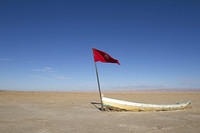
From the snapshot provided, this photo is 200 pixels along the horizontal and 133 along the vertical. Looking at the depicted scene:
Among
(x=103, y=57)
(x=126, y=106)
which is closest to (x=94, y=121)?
(x=126, y=106)

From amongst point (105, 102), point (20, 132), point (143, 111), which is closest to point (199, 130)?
point (143, 111)

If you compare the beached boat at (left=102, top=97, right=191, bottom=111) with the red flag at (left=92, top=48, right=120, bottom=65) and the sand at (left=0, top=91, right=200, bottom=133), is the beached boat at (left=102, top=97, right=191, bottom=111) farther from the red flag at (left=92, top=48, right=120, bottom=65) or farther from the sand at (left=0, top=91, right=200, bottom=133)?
the red flag at (left=92, top=48, right=120, bottom=65)

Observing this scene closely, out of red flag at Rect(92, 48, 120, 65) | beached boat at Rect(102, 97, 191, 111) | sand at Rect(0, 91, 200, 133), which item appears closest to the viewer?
sand at Rect(0, 91, 200, 133)

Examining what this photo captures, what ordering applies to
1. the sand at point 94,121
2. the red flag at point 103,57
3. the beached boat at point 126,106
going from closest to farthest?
1. the sand at point 94,121
2. the beached boat at point 126,106
3. the red flag at point 103,57

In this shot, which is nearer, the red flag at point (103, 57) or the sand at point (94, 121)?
the sand at point (94, 121)

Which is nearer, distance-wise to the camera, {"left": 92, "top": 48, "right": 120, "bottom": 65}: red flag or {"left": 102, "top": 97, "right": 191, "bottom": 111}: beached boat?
{"left": 102, "top": 97, "right": 191, "bottom": 111}: beached boat

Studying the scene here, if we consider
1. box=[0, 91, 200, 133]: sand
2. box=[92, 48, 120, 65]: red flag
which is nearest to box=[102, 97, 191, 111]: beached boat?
box=[0, 91, 200, 133]: sand

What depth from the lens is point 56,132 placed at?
5.64 m

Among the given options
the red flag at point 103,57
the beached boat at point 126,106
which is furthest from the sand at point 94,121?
the red flag at point 103,57

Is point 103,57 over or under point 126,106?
over

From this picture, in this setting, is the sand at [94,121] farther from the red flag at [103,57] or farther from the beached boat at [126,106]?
the red flag at [103,57]

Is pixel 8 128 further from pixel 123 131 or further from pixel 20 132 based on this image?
pixel 123 131

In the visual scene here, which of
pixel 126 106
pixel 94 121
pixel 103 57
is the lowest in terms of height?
pixel 94 121

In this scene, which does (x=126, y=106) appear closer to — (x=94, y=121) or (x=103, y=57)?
(x=94, y=121)
